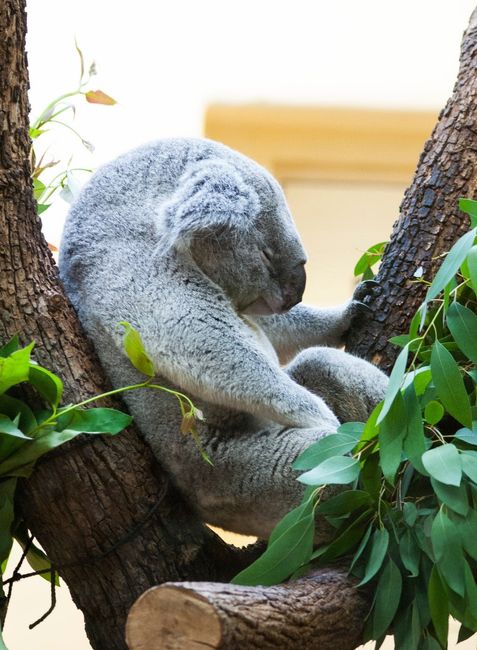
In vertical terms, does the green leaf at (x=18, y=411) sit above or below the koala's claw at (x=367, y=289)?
below

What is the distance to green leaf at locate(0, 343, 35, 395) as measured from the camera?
1913mm

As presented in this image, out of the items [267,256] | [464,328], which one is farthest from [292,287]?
[464,328]

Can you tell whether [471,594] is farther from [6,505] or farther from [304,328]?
[304,328]

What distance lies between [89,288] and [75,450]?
41 centimetres

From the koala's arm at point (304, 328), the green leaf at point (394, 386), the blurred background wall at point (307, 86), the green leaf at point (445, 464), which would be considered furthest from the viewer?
the blurred background wall at point (307, 86)

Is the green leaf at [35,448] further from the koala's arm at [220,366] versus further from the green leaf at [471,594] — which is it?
the green leaf at [471,594]

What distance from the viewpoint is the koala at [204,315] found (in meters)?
2.18

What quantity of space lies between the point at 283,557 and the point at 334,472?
0.66 feet

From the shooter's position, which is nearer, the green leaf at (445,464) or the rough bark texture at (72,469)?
the green leaf at (445,464)

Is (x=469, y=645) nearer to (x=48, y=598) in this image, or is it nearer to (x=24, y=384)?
(x=48, y=598)

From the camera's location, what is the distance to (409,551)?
6.27ft

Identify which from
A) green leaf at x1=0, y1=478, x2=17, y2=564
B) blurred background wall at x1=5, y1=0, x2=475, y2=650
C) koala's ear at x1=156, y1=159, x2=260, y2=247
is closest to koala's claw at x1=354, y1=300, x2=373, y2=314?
koala's ear at x1=156, y1=159, x2=260, y2=247

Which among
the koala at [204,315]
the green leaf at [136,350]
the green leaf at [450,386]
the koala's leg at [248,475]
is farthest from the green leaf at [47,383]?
the green leaf at [450,386]

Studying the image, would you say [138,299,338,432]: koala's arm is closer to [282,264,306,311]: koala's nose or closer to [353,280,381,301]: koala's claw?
[282,264,306,311]: koala's nose
